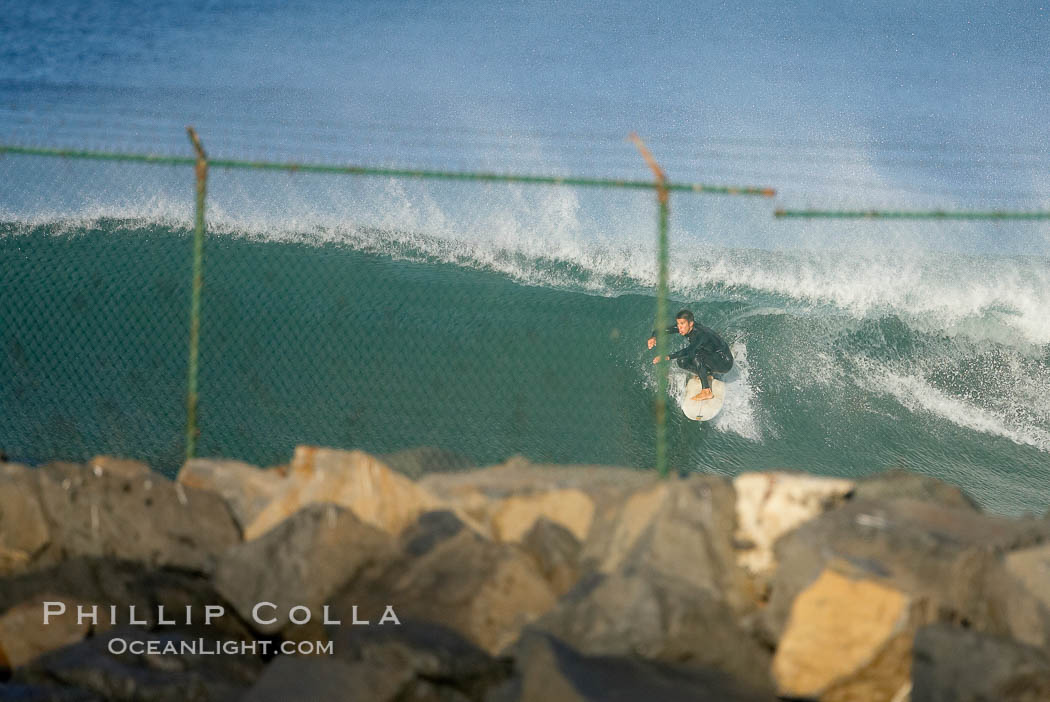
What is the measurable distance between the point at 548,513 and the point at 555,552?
0.26 meters

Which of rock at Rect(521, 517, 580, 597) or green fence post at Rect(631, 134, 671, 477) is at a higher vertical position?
green fence post at Rect(631, 134, 671, 477)

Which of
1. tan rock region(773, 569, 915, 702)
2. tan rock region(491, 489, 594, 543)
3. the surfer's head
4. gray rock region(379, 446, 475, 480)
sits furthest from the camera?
the surfer's head

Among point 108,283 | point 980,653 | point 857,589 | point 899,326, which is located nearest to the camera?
point 980,653

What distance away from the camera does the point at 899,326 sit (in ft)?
33.9

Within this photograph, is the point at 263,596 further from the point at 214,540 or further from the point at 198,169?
the point at 198,169

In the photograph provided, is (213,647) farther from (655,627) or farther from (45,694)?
(655,627)

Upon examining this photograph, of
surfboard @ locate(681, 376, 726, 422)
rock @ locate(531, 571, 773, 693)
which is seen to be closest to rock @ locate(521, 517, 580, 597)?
rock @ locate(531, 571, 773, 693)

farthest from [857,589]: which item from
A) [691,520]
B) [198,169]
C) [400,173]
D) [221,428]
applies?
[221,428]

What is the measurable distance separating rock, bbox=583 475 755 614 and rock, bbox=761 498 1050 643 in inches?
8.5

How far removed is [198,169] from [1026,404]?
8253 mm

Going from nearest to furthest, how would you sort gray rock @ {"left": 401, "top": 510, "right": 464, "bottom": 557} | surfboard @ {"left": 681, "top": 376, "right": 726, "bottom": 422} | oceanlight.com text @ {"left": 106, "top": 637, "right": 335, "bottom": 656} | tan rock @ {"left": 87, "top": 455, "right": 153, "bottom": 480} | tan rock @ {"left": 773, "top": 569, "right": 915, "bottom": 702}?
tan rock @ {"left": 773, "top": 569, "right": 915, "bottom": 702}
oceanlight.com text @ {"left": 106, "top": 637, "right": 335, "bottom": 656}
gray rock @ {"left": 401, "top": 510, "right": 464, "bottom": 557}
tan rock @ {"left": 87, "top": 455, "right": 153, "bottom": 480}
surfboard @ {"left": 681, "top": 376, "right": 726, "bottom": 422}

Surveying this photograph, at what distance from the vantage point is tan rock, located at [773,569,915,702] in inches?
133

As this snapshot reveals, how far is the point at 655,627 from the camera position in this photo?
3.53 m

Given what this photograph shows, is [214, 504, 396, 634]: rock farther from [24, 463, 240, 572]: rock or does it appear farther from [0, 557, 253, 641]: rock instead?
[24, 463, 240, 572]: rock
